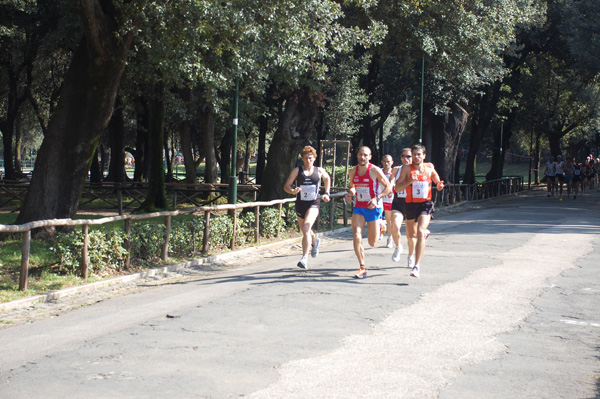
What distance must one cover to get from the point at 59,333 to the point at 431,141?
1083 inches

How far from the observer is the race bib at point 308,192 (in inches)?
439

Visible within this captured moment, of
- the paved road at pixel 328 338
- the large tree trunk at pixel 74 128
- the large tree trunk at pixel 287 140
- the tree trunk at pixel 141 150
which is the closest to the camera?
the paved road at pixel 328 338

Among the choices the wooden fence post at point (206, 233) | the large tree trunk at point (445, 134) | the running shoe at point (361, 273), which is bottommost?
the running shoe at point (361, 273)

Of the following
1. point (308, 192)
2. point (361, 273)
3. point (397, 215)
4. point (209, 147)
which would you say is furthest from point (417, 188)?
point (209, 147)

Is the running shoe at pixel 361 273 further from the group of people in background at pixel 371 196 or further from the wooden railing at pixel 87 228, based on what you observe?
the wooden railing at pixel 87 228

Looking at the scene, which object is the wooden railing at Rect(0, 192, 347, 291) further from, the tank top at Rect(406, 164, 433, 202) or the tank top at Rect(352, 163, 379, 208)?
the tank top at Rect(406, 164, 433, 202)

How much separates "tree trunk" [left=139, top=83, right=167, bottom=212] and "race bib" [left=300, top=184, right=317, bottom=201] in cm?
1191

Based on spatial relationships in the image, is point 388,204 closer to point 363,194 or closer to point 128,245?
point 363,194

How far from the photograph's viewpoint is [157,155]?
22.7 meters

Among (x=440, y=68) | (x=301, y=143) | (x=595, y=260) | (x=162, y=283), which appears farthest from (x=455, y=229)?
(x=162, y=283)

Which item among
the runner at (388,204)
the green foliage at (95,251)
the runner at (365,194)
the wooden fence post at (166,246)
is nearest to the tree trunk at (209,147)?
the runner at (388,204)

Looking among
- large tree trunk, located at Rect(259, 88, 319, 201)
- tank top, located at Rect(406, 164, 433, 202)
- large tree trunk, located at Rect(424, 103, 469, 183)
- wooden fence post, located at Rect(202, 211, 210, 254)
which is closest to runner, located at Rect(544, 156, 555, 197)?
large tree trunk, located at Rect(424, 103, 469, 183)

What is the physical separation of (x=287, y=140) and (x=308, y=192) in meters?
8.19

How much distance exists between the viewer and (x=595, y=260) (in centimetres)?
1293
